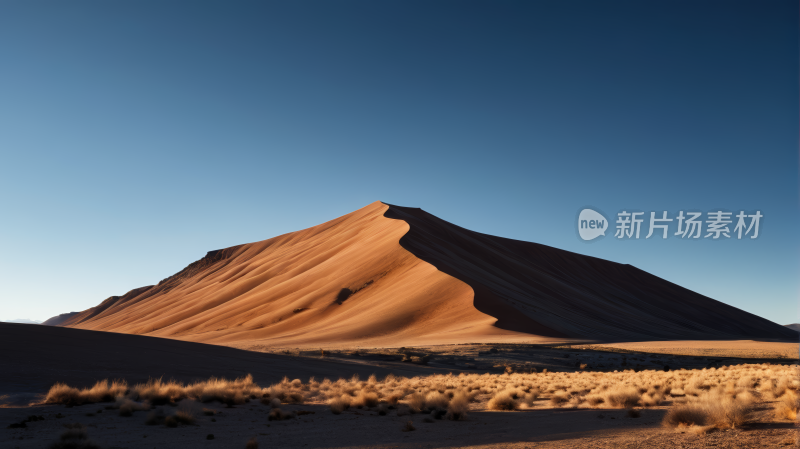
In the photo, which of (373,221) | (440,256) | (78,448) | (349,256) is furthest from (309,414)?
(373,221)

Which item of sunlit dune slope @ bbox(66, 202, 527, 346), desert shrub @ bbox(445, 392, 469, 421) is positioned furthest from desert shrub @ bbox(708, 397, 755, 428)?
sunlit dune slope @ bbox(66, 202, 527, 346)

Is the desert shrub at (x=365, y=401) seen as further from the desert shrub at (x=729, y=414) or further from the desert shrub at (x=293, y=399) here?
the desert shrub at (x=729, y=414)

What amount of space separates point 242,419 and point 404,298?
3899cm

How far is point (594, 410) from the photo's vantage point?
1176cm

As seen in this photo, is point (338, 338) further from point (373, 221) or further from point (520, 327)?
point (373, 221)

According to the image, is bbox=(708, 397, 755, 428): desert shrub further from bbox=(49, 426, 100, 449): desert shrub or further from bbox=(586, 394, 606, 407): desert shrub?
bbox=(49, 426, 100, 449): desert shrub

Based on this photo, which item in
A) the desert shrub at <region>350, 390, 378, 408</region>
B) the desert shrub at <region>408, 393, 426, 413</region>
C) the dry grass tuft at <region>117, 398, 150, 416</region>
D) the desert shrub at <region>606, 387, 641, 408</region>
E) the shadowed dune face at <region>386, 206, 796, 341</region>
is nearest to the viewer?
the dry grass tuft at <region>117, 398, 150, 416</region>

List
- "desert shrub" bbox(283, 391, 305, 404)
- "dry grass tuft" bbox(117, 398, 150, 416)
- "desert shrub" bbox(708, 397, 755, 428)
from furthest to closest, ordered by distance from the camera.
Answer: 1. "desert shrub" bbox(283, 391, 305, 404)
2. "dry grass tuft" bbox(117, 398, 150, 416)
3. "desert shrub" bbox(708, 397, 755, 428)

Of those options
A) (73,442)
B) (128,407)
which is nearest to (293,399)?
(128,407)

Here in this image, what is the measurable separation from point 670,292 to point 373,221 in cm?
7221

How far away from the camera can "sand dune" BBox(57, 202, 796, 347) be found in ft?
149

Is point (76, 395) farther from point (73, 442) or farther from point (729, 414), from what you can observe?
point (729, 414)

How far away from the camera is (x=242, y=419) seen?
11352 millimetres

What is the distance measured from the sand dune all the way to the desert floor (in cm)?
1946
